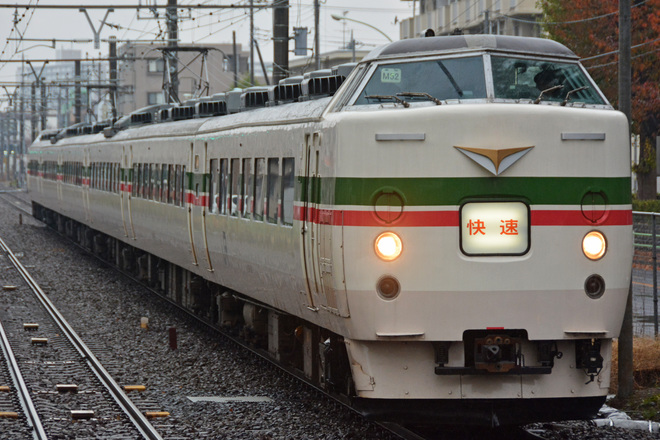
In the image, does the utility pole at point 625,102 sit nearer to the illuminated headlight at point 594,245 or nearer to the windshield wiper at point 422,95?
the illuminated headlight at point 594,245

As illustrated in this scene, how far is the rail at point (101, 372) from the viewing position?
33.4 feet

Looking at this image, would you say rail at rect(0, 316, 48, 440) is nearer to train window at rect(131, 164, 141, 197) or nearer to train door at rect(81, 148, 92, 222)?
train window at rect(131, 164, 141, 197)

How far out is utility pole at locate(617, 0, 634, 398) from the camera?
1035cm

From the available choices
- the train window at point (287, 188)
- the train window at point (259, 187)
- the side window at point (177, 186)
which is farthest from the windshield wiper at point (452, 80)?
the side window at point (177, 186)

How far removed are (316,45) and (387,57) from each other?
26177 mm

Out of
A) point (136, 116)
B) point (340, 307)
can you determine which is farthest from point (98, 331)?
point (340, 307)

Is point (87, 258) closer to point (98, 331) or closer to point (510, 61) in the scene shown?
point (98, 331)

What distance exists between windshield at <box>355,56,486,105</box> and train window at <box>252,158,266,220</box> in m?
2.78

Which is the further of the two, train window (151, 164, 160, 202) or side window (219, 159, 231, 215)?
train window (151, 164, 160, 202)

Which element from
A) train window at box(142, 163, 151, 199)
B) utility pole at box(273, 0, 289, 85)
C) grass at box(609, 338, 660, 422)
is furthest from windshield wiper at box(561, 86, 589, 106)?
train window at box(142, 163, 151, 199)

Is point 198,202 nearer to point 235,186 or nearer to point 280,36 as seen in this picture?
point 235,186

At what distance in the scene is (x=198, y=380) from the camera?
1257cm

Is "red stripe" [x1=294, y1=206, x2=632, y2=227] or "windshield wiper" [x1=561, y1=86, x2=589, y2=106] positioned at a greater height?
"windshield wiper" [x1=561, y1=86, x2=589, y2=106]

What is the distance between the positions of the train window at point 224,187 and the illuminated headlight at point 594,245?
5.72m
